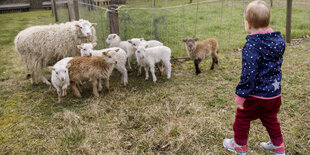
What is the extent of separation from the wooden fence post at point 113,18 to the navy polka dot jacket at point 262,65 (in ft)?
15.4

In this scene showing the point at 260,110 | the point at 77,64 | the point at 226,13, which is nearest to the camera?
the point at 260,110

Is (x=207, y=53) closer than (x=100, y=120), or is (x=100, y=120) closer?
(x=100, y=120)

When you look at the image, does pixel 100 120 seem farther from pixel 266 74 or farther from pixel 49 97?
pixel 266 74

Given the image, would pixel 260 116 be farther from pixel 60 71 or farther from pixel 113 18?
pixel 113 18

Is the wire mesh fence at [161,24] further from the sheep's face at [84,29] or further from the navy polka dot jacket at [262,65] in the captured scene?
the navy polka dot jacket at [262,65]

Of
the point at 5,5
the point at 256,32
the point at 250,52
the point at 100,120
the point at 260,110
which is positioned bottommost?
the point at 100,120

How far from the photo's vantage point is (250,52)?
242 cm

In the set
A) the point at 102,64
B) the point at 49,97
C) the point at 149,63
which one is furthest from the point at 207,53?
the point at 49,97

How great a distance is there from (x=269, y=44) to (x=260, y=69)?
30 centimetres

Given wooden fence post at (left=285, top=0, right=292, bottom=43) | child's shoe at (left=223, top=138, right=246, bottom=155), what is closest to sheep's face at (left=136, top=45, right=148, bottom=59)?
child's shoe at (left=223, top=138, right=246, bottom=155)

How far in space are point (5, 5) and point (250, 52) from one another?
84.5 ft

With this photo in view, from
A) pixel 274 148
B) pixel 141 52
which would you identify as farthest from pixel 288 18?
pixel 274 148

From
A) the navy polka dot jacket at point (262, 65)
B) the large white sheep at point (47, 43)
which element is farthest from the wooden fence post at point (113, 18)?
the navy polka dot jacket at point (262, 65)

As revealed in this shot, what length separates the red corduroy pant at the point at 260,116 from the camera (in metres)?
2.55
